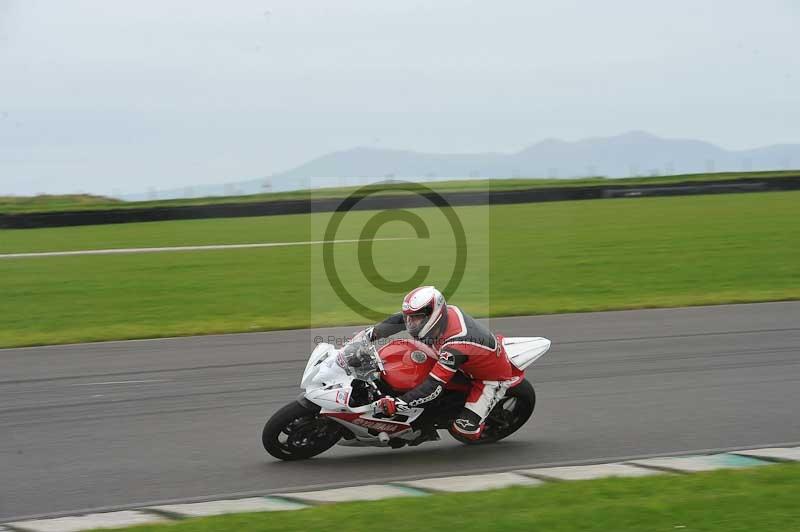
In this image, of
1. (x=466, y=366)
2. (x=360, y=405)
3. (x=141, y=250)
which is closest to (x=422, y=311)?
(x=466, y=366)

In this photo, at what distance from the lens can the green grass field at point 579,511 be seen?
559cm

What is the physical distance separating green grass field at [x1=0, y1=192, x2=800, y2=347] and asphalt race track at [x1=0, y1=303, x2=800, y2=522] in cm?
199

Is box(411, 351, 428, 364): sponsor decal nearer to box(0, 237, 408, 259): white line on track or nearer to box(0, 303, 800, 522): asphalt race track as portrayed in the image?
box(0, 303, 800, 522): asphalt race track

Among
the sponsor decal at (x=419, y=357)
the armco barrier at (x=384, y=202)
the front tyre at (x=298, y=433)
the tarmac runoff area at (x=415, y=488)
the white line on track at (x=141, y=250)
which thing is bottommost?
the tarmac runoff area at (x=415, y=488)

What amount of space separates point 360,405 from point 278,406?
2313 mm

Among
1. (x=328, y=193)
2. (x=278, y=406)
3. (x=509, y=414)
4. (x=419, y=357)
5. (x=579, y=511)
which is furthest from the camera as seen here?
(x=328, y=193)

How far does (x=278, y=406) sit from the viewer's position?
30.9ft

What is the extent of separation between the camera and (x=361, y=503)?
6.24 metres

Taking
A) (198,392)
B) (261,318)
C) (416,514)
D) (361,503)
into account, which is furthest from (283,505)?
(261,318)

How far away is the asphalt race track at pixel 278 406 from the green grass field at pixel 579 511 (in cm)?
100

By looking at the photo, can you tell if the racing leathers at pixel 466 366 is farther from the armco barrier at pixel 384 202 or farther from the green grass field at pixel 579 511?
the armco barrier at pixel 384 202

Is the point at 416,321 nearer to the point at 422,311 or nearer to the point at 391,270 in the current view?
the point at 422,311

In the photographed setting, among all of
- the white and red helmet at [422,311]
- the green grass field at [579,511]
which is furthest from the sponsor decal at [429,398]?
the green grass field at [579,511]

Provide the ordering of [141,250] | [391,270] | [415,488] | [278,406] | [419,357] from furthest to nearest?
[141,250] < [391,270] < [278,406] < [419,357] < [415,488]
